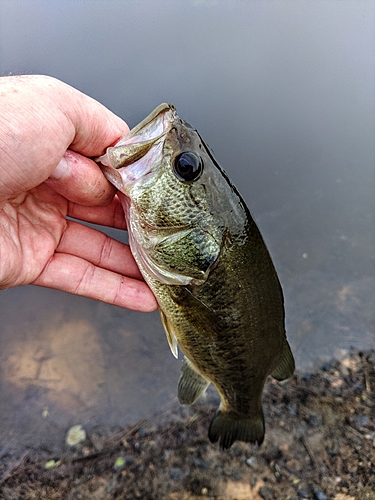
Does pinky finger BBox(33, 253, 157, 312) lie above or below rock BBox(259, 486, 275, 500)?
above

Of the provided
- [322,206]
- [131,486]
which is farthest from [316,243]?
[131,486]

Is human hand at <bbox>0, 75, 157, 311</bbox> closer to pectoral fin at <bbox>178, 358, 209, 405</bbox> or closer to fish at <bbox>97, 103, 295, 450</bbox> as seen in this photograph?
fish at <bbox>97, 103, 295, 450</bbox>

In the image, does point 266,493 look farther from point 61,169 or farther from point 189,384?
point 61,169

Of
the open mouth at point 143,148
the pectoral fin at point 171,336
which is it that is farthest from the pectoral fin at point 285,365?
the open mouth at point 143,148

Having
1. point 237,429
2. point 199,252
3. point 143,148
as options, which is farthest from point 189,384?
point 143,148

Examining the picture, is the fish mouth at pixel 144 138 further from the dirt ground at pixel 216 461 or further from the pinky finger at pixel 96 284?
the dirt ground at pixel 216 461

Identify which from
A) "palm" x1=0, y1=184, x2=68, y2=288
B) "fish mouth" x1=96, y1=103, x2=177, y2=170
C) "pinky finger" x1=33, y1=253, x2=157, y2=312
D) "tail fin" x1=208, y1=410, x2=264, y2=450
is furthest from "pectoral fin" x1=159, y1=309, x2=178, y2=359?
"fish mouth" x1=96, y1=103, x2=177, y2=170

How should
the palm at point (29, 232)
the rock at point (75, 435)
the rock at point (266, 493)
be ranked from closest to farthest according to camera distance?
the palm at point (29, 232), the rock at point (266, 493), the rock at point (75, 435)

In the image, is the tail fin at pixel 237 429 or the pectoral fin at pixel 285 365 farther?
the tail fin at pixel 237 429
